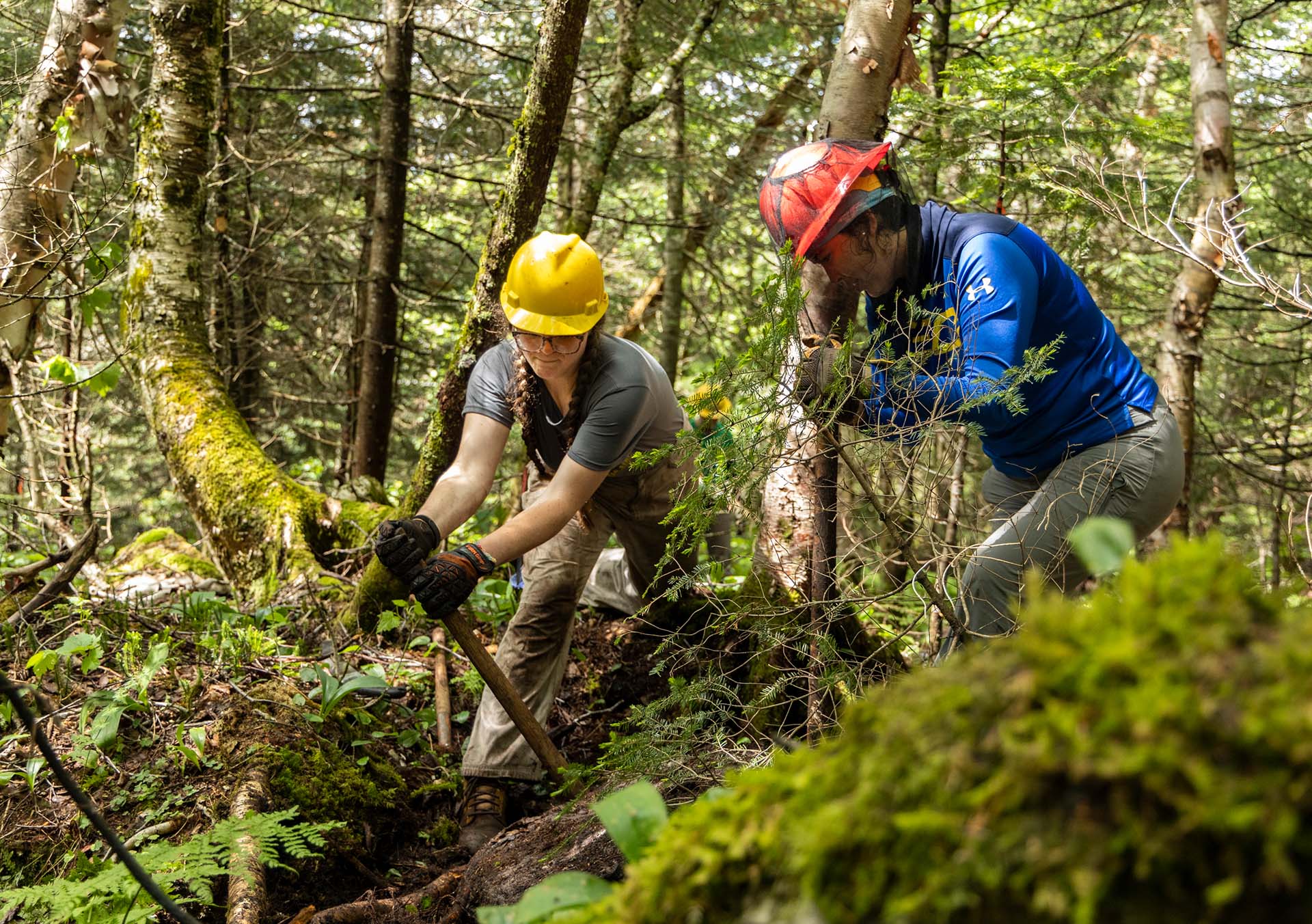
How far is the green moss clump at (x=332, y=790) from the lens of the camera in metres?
3.55

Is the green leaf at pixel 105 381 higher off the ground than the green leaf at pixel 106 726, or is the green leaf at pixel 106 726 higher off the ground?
the green leaf at pixel 105 381

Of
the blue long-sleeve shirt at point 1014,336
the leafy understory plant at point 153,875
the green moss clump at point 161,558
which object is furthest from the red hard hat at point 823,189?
the green moss clump at point 161,558

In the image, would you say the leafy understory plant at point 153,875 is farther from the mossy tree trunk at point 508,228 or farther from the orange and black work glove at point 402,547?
the mossy tree trunk at point 508,228

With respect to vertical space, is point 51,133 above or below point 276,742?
above

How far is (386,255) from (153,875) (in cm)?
665

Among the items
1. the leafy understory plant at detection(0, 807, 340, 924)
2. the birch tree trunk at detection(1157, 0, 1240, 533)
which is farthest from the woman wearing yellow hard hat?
Answer: the birch tree trunk at detection(1157, 0, 1240, 533)

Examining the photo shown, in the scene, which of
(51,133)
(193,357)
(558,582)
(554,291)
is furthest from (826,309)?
(193,357)

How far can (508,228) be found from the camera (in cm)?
498

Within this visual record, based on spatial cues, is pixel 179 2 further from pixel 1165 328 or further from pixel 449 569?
pixel 1165 328

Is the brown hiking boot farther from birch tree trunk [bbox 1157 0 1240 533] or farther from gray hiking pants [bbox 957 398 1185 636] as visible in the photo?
birch tree trunk [bbox 1157 0 1240 533]

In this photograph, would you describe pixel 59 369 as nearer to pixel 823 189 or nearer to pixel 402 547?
pixel 402 547

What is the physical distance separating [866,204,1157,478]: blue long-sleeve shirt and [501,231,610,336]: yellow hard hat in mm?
1196

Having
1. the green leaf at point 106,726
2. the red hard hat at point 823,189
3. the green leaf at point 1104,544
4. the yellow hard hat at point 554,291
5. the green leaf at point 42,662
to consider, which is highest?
the red hard hat at point 823,189

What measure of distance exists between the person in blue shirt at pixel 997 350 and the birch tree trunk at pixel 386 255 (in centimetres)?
601
